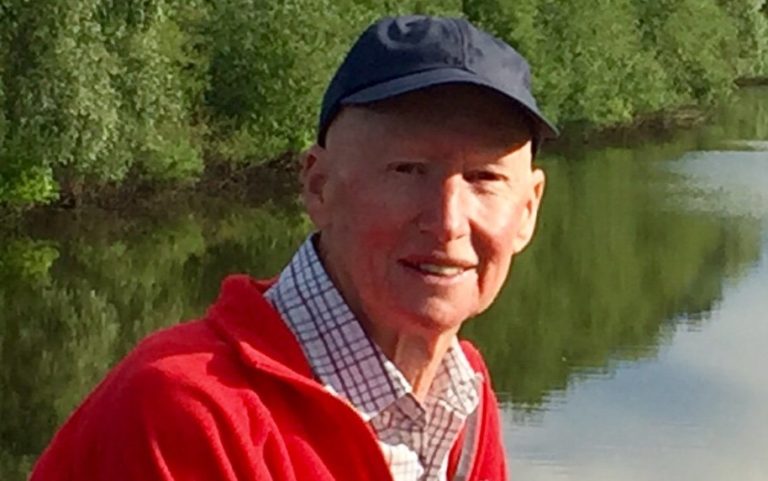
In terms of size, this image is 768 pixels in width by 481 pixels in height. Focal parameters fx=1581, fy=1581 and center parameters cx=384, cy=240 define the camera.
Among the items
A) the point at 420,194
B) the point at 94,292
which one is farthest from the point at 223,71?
the point at 420,194

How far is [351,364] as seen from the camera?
144cm

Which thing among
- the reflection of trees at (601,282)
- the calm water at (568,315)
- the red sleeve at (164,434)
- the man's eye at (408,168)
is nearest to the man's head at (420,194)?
the man's eye at (408,168)

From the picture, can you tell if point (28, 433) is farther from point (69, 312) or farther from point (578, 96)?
point (578, 96)

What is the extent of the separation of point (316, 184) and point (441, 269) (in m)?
0.15

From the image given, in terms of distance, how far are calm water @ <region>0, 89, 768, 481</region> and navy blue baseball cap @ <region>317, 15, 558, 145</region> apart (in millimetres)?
7312

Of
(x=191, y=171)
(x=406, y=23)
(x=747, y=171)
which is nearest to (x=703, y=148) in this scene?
(x=747, y=171)

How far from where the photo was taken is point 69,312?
1255 cm

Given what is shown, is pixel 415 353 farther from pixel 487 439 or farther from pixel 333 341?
pixel 487 439

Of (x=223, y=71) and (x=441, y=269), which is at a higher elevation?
(x=441, y=269)

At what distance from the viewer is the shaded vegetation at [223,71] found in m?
14.3

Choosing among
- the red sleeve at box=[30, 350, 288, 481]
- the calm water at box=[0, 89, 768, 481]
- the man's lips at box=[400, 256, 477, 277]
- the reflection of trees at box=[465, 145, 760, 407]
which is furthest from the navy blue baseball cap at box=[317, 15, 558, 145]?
the reflection of trees at box=[465, 145, 760, 407]

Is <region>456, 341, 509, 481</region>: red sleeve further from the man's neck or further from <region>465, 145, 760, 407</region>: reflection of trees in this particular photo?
<region>465, 145, 760, 407</region>: reflection of trees

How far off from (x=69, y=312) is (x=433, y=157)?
11450 mm

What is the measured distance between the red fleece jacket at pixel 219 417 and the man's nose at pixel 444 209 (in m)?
0.16
